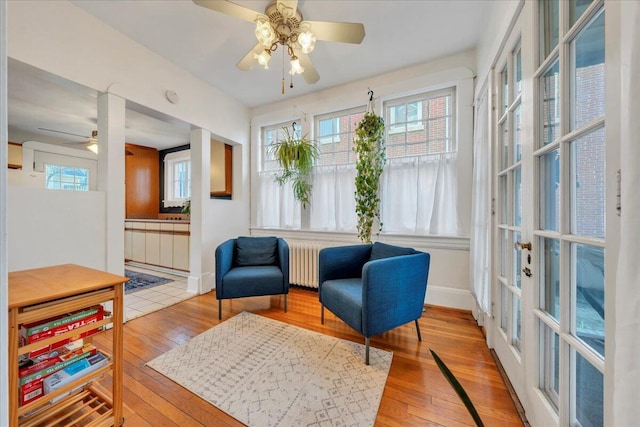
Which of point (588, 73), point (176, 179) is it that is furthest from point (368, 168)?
point (176, 179)

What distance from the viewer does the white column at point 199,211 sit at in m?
3.03

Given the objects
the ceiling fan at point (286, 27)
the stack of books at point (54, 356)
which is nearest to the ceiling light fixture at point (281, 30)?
the ceiling fan at point (286, 27)

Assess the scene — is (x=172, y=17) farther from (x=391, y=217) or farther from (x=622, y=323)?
(x=622, y=323)

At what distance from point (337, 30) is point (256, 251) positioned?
2204mm

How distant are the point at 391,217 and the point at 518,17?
187 centimetres

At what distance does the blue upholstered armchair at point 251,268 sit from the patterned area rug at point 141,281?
5.35ft

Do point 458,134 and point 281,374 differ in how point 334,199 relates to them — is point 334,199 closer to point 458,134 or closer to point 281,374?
point 458,134

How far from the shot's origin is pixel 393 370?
1.62m

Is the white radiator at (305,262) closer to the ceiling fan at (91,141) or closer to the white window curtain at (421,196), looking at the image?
the white window curtain at (421,196)

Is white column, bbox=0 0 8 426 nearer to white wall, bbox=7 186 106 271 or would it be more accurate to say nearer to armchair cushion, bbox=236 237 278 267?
white wall, bbox=7 186 106 271

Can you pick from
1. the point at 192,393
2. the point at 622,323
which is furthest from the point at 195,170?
the point at 622,323

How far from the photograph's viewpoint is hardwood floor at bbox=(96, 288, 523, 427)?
1.26m

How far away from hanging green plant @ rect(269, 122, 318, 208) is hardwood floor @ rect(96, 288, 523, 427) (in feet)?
4.67

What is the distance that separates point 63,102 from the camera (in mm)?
3148
